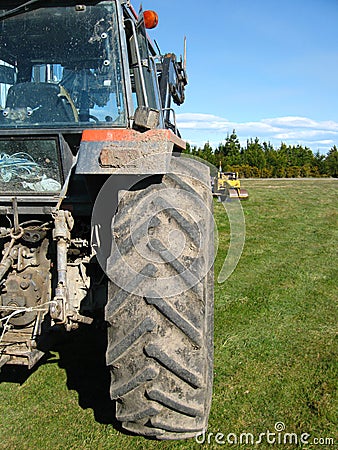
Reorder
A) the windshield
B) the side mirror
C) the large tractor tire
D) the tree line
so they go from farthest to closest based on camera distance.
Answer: the tree line < the side mirror < the windshield < the large tractor tire

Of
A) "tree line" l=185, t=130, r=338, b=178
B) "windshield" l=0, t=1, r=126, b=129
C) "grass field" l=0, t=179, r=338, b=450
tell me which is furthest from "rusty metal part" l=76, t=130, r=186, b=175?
"tree line" l=185, t=130, r=338, b=178

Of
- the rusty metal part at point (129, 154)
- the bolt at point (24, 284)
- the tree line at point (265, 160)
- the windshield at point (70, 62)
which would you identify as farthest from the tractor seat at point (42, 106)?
the tree line at point (265, 160)

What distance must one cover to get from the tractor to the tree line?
138 ft

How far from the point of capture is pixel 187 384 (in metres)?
2.85

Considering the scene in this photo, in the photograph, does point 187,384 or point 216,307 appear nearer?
point 187,384

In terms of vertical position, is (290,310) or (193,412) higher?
(193,412)

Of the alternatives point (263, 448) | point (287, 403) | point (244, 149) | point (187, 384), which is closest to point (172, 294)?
point (187, 384)

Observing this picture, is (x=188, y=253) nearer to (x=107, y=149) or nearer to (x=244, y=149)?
(x=107, y=149)

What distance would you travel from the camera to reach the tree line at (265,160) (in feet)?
156

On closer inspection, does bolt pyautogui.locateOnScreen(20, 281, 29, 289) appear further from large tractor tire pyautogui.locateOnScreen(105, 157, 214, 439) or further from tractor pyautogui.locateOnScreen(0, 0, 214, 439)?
large tractor tire pyautogui.locateOnScreen(105, 157, 214, 439)

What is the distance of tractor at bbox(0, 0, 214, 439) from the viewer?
283 cm

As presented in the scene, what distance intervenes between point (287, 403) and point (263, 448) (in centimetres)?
59

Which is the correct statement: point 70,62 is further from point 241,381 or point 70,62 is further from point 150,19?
point 241,381

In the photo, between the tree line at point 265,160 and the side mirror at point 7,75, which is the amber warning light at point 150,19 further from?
the tree line at point 265,160
